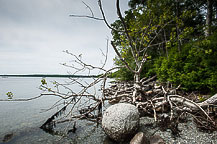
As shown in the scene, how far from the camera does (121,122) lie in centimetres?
258

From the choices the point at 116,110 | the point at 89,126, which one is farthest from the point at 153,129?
the point at 89,126

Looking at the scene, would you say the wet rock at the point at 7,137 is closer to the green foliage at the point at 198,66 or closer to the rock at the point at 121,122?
the rock at the point at 121,122

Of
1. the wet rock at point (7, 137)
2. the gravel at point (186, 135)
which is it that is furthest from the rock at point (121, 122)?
the wet rock at point (7, 137)

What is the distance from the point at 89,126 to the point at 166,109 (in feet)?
10.8

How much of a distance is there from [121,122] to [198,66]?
207 inches

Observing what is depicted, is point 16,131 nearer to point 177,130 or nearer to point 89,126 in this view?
point 89,126

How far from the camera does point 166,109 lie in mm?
4527

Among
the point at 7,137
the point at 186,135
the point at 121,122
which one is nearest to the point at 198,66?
the point at 186,135

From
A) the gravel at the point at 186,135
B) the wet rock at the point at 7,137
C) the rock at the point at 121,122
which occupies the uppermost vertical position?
the rock at the point at 121,122

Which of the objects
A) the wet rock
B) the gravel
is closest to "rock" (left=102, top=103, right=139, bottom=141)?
the gravel

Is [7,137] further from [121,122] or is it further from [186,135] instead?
[186,135]

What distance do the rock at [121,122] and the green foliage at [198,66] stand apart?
415 cm

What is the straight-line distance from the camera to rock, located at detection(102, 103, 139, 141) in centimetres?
256

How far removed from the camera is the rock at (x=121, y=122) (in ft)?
8.40
